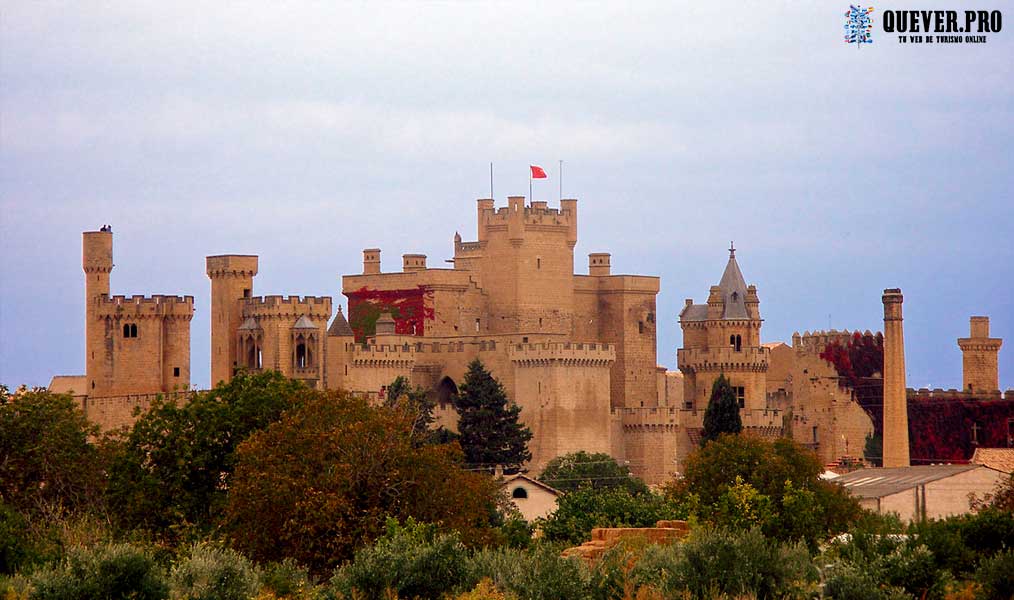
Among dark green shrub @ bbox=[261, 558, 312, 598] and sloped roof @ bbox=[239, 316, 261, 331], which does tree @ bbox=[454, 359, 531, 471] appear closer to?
sloped roof @ bbox=[239, 316, 261, 331]

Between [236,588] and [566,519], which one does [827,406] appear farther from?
[236,588]

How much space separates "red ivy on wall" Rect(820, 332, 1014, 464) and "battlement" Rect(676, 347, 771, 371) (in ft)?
14.4

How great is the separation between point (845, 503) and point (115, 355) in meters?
38.4

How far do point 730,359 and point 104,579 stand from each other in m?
60.5

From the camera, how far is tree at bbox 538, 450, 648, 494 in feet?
266

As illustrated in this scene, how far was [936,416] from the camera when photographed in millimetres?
93875

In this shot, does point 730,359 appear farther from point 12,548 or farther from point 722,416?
point 12,548

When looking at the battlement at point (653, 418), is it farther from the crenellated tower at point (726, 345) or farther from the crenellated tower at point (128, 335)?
the crenellated tower at point (128, 335)

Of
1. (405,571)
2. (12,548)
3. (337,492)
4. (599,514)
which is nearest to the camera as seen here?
(405,571)

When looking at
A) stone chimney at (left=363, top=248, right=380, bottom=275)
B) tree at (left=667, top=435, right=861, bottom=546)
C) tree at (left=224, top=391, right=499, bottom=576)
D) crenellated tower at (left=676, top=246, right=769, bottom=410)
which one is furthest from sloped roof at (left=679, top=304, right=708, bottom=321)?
tree at (left=224, top=391, right=499, bottom=576)

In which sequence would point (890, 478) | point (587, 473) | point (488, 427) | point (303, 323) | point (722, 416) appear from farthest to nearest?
1. point (722, 416)
2. point (488, 427)
3. point (303, 323)
4. point (587, 473)
5. point (890, 478)

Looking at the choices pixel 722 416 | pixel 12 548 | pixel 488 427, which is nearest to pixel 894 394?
pixel 722 416

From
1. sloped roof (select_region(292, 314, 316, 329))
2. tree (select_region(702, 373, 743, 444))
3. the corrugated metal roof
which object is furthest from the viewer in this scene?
tree (select_region(702, 373, 743, 444))

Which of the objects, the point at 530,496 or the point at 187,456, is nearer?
the point at 187,456
